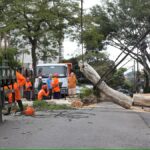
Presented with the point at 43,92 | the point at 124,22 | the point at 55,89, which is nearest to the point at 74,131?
the point at 43,92

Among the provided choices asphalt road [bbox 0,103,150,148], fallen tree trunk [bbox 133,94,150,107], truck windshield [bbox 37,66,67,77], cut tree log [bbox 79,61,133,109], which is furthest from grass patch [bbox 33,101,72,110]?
truck windshield [bbox 37,66,67,77]

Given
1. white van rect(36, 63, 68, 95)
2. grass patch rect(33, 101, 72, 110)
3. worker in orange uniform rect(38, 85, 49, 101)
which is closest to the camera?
grass patch rect(33, 101, 72, 110)

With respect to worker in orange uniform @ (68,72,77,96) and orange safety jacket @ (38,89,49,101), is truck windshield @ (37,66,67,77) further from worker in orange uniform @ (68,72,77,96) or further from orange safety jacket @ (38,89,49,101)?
orange safety jacket @ (38,89,49,101)

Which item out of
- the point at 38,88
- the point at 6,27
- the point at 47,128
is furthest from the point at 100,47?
the point at 47,128

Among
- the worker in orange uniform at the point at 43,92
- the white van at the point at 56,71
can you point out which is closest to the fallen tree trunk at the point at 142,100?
the worker in orange uniform at the point at 43,92

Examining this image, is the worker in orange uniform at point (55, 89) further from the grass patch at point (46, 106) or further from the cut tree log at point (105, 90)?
the cut tree log at point (105, 90)

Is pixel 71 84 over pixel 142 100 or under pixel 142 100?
over

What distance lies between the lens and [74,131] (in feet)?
50.2

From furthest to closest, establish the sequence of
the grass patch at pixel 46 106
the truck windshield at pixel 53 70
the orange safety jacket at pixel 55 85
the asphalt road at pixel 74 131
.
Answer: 1. the truck windshield at pixel 53 70
2. the orange safety jacket at pixel 55 85
3. the grass patch at pixel 46 106
4. the asphalt road at pixel 74 131

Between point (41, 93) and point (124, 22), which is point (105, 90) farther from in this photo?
point (124, 22)

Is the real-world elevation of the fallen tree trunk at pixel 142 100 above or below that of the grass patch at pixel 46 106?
above

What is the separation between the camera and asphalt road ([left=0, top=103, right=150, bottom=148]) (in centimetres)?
1298

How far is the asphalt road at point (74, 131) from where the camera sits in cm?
1298

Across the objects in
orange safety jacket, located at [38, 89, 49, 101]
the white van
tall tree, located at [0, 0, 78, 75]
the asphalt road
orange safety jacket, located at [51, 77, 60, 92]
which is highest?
tall tree, located at [0, 0, 78, 75]
